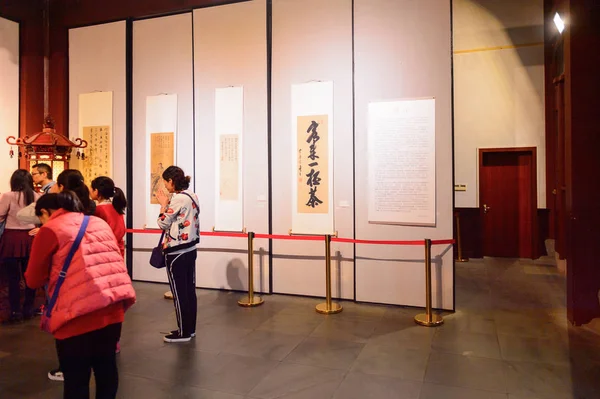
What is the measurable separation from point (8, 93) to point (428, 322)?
697cm

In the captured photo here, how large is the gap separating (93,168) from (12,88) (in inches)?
71.4

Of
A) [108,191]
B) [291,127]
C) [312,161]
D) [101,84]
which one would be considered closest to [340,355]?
[108,191]

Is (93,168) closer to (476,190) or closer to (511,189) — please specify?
(476,190)

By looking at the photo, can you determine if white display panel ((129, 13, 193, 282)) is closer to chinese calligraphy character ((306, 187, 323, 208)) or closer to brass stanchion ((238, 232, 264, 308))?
brass stanchion ((238, 232, 264, 308))

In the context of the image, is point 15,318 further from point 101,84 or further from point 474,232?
point 474,232

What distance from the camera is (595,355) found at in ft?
12.1

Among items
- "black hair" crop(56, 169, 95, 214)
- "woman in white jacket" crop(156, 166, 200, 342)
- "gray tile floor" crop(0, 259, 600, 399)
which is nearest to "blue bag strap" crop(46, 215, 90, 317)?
"black hair" crop(56, 169, 95, 214)

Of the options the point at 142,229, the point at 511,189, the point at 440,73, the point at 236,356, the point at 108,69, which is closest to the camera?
the point at 236,356

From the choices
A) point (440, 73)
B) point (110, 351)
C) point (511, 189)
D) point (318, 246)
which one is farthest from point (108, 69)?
point (511, 189)

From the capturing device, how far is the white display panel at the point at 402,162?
5.02 m

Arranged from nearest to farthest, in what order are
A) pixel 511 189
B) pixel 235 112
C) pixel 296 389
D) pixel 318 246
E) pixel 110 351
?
pixel 110 351 → pixel 296 389 → pixel 318 246 → pixel 235 112 → pixel 511 189

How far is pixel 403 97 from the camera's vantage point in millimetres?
5121

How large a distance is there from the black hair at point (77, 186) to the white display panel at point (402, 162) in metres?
3.22

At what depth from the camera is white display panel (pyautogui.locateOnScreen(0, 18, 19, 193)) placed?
6.69 m
